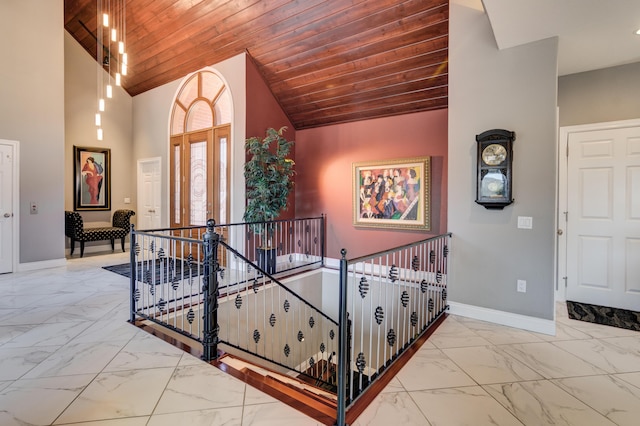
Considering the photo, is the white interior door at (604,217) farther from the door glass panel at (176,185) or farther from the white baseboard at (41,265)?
the white baseboard at (41,265)

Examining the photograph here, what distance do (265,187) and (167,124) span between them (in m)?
3.32

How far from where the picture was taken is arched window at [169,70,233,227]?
570 centimetres

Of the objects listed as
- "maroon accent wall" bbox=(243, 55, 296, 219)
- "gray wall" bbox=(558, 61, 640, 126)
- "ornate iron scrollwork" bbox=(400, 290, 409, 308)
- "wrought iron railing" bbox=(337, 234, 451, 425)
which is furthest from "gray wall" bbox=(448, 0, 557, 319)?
"maroon accent wall" bbox=(243, 55, 296, 219)

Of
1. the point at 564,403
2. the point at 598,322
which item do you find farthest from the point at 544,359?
the point at 598,322

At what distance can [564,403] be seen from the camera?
202 centimetres

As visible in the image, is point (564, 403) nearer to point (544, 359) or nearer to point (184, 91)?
point (544, 359)

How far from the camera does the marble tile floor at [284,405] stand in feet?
6.07

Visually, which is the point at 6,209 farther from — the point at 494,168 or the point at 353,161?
the point at 494,168

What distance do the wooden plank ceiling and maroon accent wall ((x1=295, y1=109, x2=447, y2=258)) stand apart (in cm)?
22

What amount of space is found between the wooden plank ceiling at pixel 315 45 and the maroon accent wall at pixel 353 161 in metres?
→ 0.22

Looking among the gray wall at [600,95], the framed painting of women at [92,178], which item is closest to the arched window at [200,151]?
the framed painting of women at [92,178]

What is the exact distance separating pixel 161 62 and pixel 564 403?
24.4ft

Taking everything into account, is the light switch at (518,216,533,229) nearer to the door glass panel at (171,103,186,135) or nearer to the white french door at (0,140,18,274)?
the door glass panel at (171,103,186,135)

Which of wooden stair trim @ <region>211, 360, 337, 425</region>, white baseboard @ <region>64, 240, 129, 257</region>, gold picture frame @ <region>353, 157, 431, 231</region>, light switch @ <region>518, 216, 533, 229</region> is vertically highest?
gold picture frame @ <region>353, 157, 431, 231</region>
